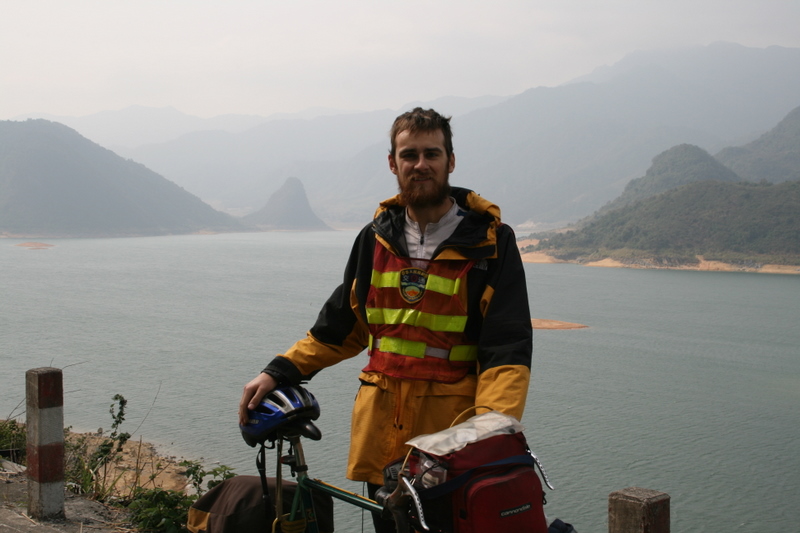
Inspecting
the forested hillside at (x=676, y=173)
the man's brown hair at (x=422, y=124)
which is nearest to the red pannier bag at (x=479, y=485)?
the man's brown hair at (x=422, y=124)

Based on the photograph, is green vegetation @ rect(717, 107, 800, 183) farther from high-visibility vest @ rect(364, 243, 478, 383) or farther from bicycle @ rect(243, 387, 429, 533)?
bicycle @ rect(243, 387, 429, 533)

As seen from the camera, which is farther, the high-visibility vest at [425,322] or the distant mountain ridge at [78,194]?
the distant mountain ridge at [78,194]

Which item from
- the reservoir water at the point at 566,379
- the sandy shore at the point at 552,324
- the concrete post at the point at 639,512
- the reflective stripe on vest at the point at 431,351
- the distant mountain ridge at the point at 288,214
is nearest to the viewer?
the concrete post at the point at 639,512

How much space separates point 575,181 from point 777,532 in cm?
17970

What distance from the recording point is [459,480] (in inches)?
55.7

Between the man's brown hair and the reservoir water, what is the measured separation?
22.9 ft

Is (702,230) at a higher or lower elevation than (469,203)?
higher

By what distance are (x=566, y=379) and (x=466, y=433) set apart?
17.3 metres

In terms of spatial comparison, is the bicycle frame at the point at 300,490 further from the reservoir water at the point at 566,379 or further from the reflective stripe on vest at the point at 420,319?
the reservoir water at the point at 566,379

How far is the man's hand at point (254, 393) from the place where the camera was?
190 centimetres

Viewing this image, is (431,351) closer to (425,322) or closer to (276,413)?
(425,322)

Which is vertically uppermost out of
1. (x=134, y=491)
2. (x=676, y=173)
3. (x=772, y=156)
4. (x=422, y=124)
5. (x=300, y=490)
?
(x=772, y=156)

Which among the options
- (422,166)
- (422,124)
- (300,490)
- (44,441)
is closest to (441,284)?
(422,166)

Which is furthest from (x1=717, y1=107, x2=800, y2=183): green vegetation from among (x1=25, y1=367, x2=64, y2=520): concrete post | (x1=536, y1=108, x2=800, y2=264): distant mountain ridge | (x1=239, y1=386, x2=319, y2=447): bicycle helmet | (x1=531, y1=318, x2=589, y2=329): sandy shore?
(x1=239, y1=386, x2=319, y2=447): bicycle helmet
